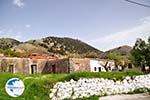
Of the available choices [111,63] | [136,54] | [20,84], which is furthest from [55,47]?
[20,84]

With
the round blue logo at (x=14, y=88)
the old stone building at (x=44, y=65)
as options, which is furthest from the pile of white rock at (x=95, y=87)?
the old stone building at (x=44, y=65)

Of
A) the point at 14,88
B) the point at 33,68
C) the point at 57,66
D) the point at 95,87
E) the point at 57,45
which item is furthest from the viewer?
the point at 57,45

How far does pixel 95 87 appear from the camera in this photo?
21.0 meters

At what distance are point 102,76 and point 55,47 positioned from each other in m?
51.3

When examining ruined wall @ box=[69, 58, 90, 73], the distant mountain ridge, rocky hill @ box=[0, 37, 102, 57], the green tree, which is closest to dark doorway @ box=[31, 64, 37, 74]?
ruined wall @ box=[69, 58, 90, 73]

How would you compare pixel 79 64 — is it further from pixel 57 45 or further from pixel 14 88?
pixel 57 45

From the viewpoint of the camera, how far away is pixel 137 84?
23594mm

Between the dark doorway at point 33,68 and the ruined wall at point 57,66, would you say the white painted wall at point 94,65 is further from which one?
the dark doorway at point 33,68

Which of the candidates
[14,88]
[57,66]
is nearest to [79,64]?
[57,66]

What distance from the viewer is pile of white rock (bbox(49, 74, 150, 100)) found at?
1950 centimetres

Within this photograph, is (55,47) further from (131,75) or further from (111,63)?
(131,75)

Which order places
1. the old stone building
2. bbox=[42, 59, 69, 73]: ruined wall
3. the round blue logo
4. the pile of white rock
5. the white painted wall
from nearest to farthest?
the round blue logo
the pile of white rock
the old stone building
bbox=[42, 59, 69, 73]: ruined wall
the white painted wall

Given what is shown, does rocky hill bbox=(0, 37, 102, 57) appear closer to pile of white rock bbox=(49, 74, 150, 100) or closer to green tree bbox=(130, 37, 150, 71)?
green tree bbox=(130, 37, 150, 71)

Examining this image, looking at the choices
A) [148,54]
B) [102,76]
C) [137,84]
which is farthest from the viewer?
[148,54]
